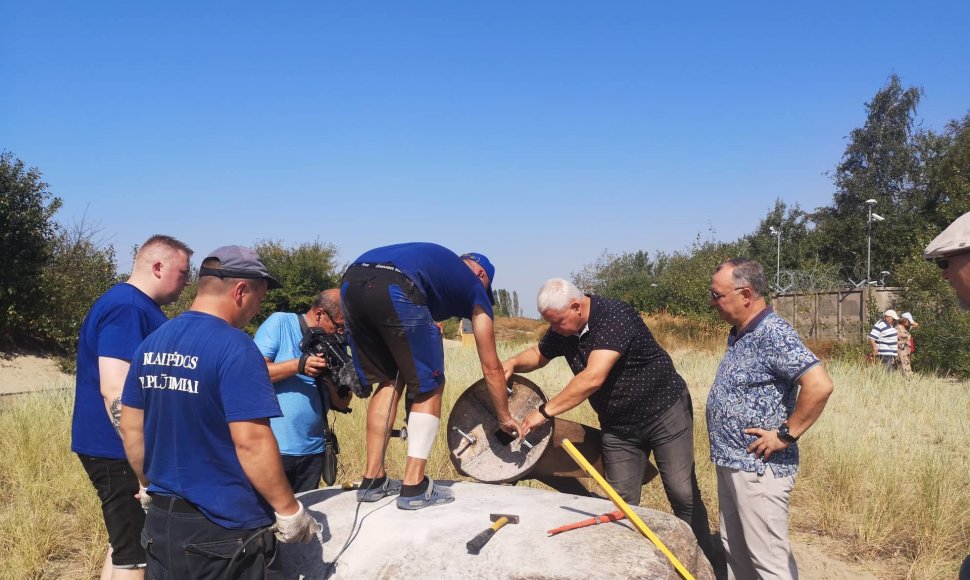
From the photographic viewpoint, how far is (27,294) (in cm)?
1809

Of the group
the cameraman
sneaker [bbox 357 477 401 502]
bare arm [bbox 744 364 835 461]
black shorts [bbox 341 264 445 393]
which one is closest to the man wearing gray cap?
bare arm [bbox 744 364 835 461]

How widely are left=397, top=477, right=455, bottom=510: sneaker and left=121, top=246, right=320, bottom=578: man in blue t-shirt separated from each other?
0.92 meters

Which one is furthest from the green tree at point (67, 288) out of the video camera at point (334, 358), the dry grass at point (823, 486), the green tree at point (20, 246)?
the video camera at point (334, 358)

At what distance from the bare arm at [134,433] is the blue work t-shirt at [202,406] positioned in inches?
4.7

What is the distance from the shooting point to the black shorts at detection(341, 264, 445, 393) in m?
3.38

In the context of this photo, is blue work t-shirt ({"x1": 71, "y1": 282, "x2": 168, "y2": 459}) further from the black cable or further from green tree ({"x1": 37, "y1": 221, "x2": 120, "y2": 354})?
green tree ({"x1": 37, "y1": 221, "x2": 120, "y2": 354})

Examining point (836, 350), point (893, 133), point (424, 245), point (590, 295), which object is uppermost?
point (893, 133)

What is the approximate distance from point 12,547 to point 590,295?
4.22m

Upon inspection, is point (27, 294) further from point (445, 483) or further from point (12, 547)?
point (445, 483)

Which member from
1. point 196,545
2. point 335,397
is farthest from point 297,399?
point 196,545

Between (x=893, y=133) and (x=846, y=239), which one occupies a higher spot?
(x=893, y=133)

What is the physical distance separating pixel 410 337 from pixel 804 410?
1949 millimetres

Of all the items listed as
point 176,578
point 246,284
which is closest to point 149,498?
point 176,578

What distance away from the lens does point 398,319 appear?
133 inches
